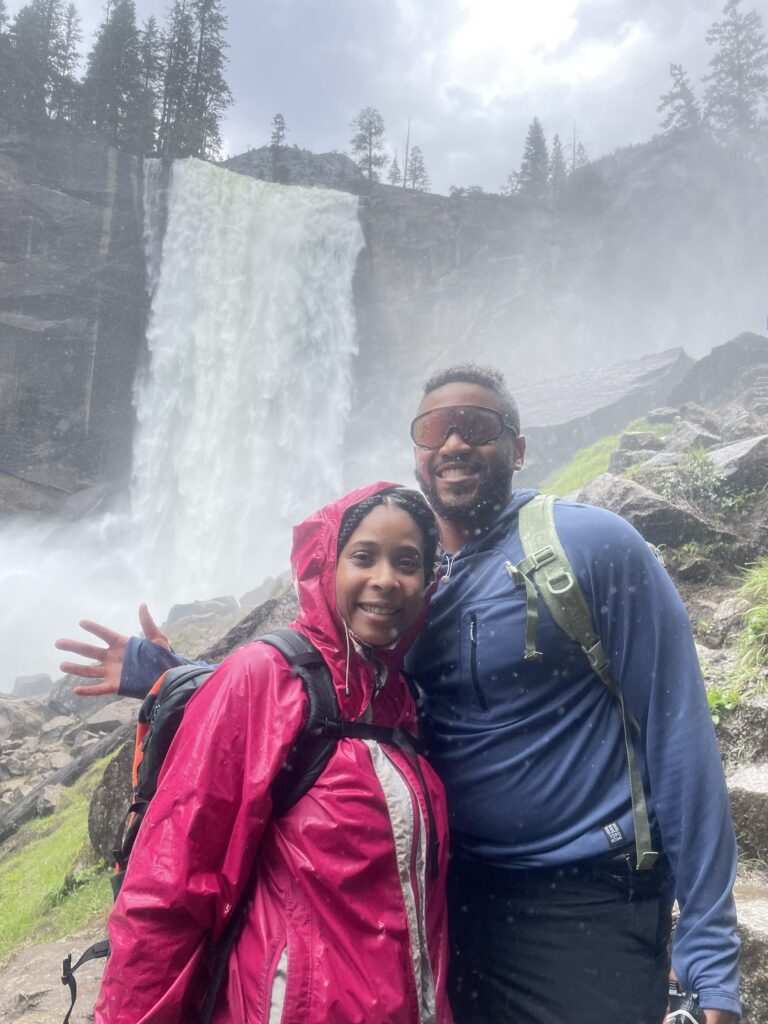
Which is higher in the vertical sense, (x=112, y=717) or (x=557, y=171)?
(x=557, y=171)

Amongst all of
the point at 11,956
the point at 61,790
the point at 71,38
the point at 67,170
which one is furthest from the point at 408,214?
the point at 11,956

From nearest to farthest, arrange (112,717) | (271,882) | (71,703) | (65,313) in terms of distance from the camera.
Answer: (271,882) → (112,717) → (71,703) → (65,313)

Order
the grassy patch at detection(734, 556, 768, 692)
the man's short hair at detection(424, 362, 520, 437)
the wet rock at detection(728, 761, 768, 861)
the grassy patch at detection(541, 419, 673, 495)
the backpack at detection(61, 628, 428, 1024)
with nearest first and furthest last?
the backpack at detection(61, 628, 428, 1024), the man's short hair at detection(424, 362, 520, 437), the wet rock at detection(728, 761, 768, 861), the grassy patch at detection(734, 556, 768, 692), the grassy patch at detection(541, 419, 673, 495)

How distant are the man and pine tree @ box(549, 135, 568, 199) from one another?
36535 mm

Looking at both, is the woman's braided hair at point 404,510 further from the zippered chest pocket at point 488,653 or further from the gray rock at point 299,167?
the gray rock at point 299,167

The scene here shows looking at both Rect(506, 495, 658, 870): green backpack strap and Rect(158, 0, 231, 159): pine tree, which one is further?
Rect(158, 0, 231, 159): pine tree

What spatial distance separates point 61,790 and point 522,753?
10260mm

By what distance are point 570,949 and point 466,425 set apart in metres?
1.52

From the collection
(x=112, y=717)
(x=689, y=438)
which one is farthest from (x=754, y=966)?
(x=112, y=717)

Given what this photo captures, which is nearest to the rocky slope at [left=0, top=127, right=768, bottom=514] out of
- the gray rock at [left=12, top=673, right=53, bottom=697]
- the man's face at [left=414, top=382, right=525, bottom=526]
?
the gray rock at [left=12, top=673, right=53, bottom=697]

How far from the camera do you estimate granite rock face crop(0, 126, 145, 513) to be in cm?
2477

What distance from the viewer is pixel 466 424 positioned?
2.20m

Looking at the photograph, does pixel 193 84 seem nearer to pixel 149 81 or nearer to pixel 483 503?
pixel 149 81

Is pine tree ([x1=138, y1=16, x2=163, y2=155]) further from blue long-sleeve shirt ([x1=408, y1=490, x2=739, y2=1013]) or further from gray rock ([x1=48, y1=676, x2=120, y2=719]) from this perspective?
blue long-sleeve shirt ([x1=408, y1=490, x2=739, y2=1013])
